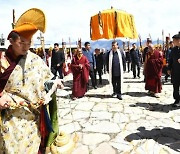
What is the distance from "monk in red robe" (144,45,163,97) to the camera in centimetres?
849

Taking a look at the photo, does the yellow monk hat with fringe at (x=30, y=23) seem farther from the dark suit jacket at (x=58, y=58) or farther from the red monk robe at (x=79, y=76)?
the dark suit jacket at (x=58, y=58)

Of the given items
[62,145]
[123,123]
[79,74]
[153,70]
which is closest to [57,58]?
[79,74]

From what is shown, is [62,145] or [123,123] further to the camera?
[123,123]

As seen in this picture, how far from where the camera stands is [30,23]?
8.98 ft

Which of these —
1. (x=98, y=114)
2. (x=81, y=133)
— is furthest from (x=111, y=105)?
(x=81, y=133)

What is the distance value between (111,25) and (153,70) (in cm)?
271

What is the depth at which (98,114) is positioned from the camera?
6.95m

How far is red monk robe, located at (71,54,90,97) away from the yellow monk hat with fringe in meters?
6.19

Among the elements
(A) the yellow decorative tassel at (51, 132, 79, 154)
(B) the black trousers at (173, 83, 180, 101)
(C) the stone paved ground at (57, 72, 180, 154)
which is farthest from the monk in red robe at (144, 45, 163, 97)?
(A) the yellow decorative tassel at (51, 132, 79, 154)

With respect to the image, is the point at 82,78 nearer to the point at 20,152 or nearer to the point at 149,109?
the point at 149,109

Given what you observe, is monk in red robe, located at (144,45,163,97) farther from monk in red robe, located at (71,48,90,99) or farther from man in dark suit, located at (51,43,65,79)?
man in dark suit, located at (51,43,65,79)

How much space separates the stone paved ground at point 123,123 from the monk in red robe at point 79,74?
29 cm

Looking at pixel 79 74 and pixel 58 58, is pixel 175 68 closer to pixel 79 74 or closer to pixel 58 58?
pixel 79 74

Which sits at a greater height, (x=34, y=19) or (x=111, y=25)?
(x=111, y=25)
